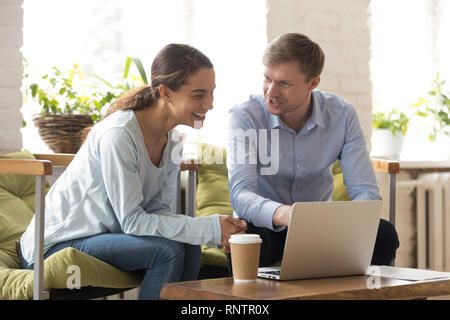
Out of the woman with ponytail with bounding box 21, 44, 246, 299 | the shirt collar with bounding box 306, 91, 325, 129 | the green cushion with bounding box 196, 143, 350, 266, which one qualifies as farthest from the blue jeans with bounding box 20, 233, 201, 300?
the green cushion with bounding box 196, 143, 350, 266

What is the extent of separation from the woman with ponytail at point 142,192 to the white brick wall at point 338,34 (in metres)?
1.30

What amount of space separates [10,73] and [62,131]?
0.98ft

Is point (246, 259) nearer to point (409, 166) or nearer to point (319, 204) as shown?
point (319, 204)

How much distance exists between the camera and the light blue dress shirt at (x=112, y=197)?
1760 millimetres

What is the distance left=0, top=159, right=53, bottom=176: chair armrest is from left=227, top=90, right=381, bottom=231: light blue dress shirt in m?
0.60

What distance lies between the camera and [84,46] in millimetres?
3182

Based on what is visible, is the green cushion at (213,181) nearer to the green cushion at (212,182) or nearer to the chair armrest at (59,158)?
the green cushion at (212,182)

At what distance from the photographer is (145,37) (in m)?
3.35

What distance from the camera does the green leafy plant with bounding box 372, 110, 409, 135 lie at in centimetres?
376

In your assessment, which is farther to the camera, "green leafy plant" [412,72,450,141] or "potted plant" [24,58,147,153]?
"green leafy plant" [412,72,450,141]

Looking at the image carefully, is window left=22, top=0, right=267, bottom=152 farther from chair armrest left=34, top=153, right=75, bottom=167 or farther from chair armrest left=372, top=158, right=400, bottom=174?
chair armrest left=372, top=158, right=400, bottom=174

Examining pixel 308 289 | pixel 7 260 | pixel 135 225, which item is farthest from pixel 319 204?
pixel 7 260

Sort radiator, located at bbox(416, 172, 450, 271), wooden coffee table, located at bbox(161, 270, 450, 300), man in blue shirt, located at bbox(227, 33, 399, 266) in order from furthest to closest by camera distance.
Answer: radiator, located at bbox(416, 172, 450, 271), man in blue shirt, located at bbox(227, 33, 399, 266), wooden coffee table, located at bbox(161, 270, 450, 300)

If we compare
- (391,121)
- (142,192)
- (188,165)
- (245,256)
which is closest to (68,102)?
(188,165)
